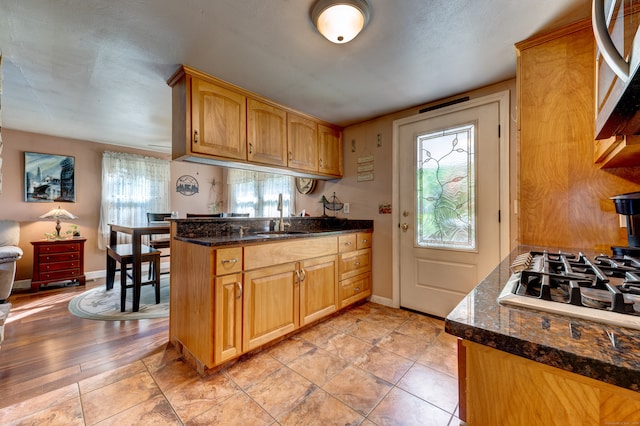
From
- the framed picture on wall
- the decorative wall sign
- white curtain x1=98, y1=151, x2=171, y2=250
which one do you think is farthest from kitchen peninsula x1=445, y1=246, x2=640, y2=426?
the decorative wall sign

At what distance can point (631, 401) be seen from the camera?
35cm

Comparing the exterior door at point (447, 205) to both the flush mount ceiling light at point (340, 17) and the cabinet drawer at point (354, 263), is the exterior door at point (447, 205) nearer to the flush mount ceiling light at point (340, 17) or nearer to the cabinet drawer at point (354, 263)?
the cabinet drawer at point (354, 263)

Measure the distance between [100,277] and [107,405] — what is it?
3.54 meters

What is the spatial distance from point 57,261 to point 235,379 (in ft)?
11.6

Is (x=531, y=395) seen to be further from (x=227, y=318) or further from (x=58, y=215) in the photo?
(x=58, y=215)

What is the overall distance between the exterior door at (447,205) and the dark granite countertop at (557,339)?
1993 millimetres

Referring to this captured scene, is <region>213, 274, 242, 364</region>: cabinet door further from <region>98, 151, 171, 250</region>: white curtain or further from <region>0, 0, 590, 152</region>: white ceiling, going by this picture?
<region>98, 151, 171, 250</region>: white curtain

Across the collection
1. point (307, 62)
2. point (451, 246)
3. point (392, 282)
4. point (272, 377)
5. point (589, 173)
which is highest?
point (307, 62)

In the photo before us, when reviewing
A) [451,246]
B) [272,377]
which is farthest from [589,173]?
[272,377]

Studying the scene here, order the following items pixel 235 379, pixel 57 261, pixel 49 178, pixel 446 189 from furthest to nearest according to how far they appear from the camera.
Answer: pixel 49 178
pixel 57 261
pixel 446 189
pixel 235 379

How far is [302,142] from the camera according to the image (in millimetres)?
2795

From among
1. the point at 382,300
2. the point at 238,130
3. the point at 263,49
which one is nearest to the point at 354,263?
the point at 382,300

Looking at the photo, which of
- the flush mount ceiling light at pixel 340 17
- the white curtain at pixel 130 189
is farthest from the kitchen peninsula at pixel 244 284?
the white curtain at pixel 130 189

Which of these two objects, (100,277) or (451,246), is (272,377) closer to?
(451,246)
